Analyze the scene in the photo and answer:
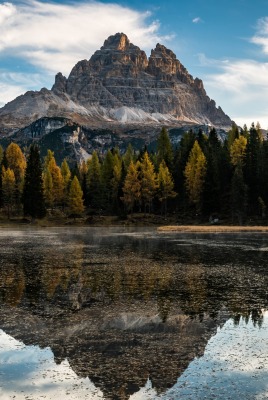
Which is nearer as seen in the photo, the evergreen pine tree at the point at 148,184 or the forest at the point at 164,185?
the forest at the point at 164,185

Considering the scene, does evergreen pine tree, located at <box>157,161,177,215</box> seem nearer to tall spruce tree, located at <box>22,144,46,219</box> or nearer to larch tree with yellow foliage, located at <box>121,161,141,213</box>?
larch tree with yellow foliage, located at <box>121,161,141,213</box>

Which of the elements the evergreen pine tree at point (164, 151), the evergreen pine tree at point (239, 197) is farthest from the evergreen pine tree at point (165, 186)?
the evergreen pine tree at point (239, 197)

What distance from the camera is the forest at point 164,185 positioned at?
97938 millimetres

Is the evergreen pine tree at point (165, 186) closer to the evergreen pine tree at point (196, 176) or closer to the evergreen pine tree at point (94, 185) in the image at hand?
the evergreen pine tree at point (196, 176)

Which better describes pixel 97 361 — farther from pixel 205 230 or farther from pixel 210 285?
pixel 205 230

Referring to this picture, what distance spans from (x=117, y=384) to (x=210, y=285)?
593 inches

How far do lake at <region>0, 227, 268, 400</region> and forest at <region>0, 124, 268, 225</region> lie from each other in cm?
6623

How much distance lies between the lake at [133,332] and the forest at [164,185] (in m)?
66.2

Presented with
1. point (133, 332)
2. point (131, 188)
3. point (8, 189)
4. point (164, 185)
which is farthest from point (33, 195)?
point (133, 332)

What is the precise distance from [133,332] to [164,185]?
8906cm

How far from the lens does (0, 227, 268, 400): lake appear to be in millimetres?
11609

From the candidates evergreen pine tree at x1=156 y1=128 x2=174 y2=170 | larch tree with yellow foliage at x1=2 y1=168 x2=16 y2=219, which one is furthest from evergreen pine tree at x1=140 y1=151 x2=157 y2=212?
Result: larch tree with yellow foliage at x1=2 y1=168 x2=16 y2=219

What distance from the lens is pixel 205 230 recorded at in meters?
81.9

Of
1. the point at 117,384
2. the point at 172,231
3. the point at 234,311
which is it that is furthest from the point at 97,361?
the point at 172,231
